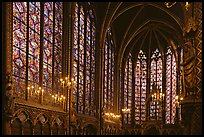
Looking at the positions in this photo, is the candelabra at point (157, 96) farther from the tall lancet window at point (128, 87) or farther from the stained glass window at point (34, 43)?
the stained glass window at point (34, 43)

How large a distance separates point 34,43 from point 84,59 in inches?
333

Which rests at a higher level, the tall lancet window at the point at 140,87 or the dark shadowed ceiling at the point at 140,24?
the dark shadowed ceiling at the point at 140,24

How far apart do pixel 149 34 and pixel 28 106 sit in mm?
26086

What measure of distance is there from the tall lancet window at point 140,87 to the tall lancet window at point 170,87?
2.72 meters

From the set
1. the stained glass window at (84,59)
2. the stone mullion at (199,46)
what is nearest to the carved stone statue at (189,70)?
the stone mullion at (199,46)

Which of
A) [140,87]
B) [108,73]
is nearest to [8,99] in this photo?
[108,73]

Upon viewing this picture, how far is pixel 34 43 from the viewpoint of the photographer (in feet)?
66.2

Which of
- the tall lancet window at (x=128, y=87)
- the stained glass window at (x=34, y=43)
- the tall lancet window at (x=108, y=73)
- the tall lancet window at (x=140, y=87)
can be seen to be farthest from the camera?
the tall lancet window at (x=140, y=87)

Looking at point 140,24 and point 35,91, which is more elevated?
point 140,24

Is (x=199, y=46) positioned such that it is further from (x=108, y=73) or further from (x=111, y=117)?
(x=111, y=117)

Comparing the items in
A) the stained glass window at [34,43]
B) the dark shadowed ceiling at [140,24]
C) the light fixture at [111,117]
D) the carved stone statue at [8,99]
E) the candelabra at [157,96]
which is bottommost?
the light fixture at [111,117]

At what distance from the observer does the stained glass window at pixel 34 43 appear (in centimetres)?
1819

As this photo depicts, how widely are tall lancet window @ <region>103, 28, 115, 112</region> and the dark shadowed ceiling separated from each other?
1381 mm

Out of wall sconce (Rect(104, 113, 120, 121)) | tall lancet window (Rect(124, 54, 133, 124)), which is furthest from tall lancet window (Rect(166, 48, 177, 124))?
wall sconce (Rect(104, 113, 120, 121))
